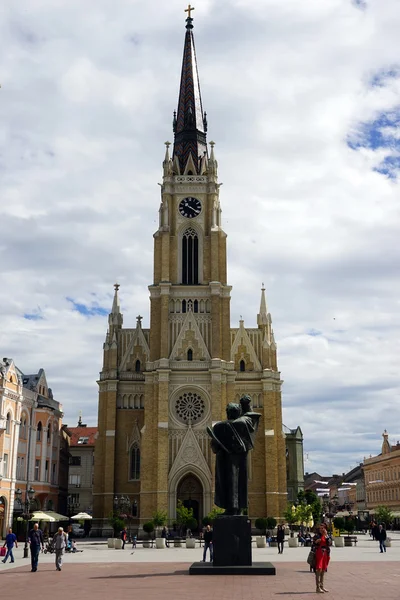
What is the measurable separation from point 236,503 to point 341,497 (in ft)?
532

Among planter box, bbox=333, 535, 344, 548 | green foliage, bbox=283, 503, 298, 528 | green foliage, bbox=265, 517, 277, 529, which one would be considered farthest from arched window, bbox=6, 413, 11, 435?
planter box, bbox=333, 535, 344, 548

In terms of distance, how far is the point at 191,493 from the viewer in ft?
230

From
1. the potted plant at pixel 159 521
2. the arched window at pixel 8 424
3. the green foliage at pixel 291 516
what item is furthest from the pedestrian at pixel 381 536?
the arched window at pixel 8 424

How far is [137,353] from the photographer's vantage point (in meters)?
77.1

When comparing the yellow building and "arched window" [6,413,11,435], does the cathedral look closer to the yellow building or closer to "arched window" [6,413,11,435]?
"arched window" [6,413,11,435]

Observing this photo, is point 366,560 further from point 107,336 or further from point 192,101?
point 192,101

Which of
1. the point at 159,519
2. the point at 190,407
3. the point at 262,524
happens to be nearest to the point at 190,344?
the point at 190,407

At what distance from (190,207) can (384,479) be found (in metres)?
56.5

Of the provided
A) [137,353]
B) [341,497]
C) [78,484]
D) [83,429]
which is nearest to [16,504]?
[137,353]

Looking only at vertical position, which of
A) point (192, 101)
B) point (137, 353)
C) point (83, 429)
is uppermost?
point (192, 101)

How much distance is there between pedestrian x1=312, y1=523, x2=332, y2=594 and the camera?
1872cm

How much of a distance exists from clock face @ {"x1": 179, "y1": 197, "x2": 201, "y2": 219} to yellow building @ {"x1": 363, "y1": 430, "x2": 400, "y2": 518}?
47.8 m

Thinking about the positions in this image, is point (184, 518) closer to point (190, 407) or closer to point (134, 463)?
point (190, 407)

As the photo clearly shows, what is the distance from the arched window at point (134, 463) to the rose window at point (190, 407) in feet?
22.1
